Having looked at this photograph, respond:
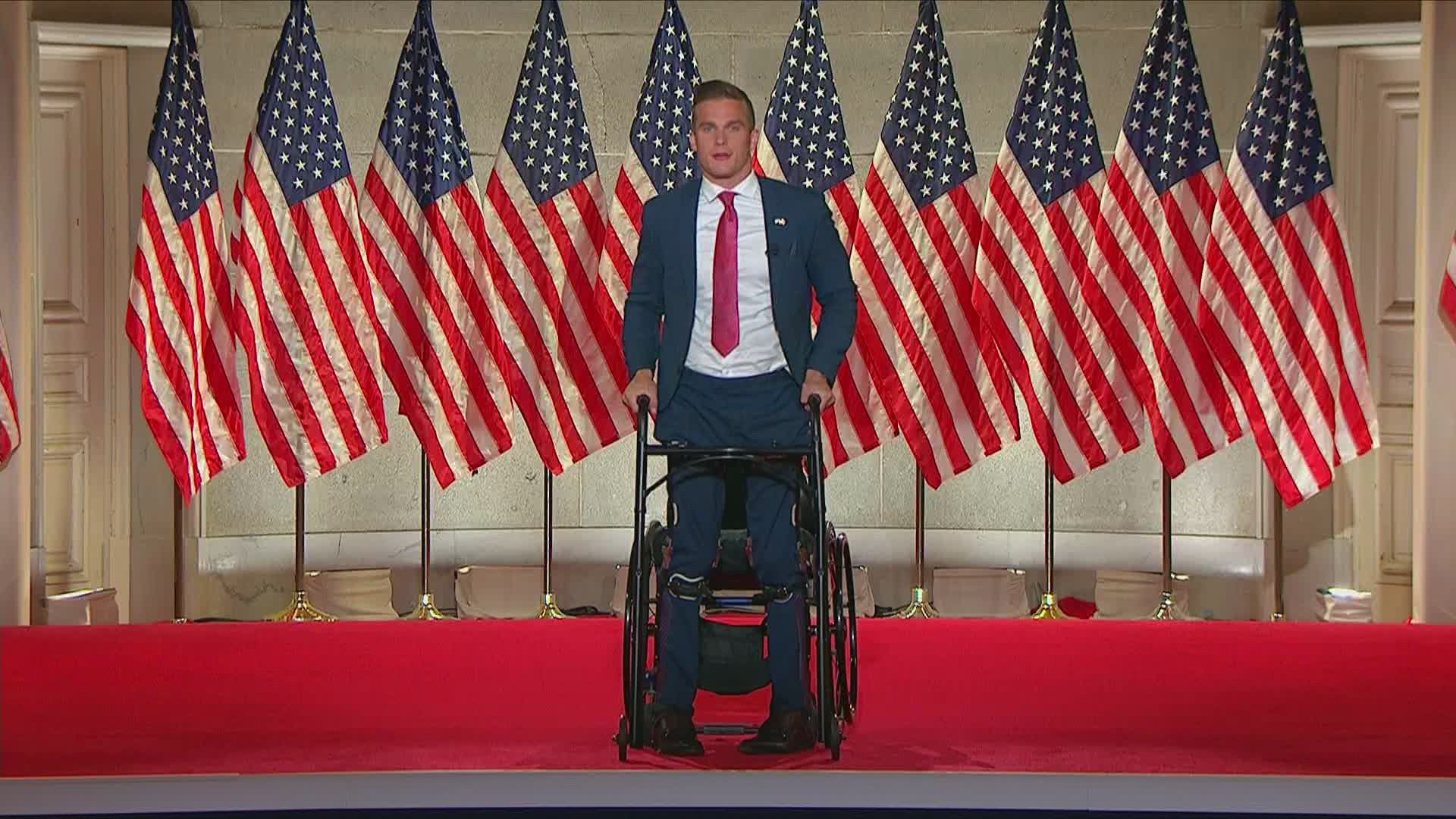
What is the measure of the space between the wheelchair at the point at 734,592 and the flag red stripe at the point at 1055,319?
3.22 m

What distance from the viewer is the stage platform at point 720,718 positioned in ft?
12.2

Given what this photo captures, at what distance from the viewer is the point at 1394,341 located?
8930 mm

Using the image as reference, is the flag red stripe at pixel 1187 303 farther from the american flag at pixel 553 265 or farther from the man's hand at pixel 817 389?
the man's hand at pixel 817 389

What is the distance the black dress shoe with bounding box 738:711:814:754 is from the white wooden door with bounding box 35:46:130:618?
5.63 metres

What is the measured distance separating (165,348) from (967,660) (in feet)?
12.4

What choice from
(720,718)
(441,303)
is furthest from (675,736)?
(441,303)

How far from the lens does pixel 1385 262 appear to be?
8.96m

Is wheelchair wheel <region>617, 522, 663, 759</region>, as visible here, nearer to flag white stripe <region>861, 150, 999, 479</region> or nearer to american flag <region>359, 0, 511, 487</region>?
flag white stripe <region>861, 150, 999, 479</region>

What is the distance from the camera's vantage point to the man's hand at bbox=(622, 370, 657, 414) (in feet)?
14.2

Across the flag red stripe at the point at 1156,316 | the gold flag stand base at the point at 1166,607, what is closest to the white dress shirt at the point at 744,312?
the flag red stripe at the point at 1156,316

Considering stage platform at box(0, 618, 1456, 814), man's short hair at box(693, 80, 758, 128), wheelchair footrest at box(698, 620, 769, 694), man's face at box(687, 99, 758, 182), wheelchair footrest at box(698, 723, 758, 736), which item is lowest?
stage platform at box(0, 618, 1456, 814)

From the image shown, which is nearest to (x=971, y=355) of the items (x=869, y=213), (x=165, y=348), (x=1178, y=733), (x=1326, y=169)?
(x=869, y=213)

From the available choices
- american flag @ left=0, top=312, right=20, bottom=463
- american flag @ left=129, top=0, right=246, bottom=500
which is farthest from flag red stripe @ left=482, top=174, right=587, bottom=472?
american flag @ left=0, top=312, right=20, bottom=463

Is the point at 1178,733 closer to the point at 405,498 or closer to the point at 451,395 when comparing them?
the point at 451,395
